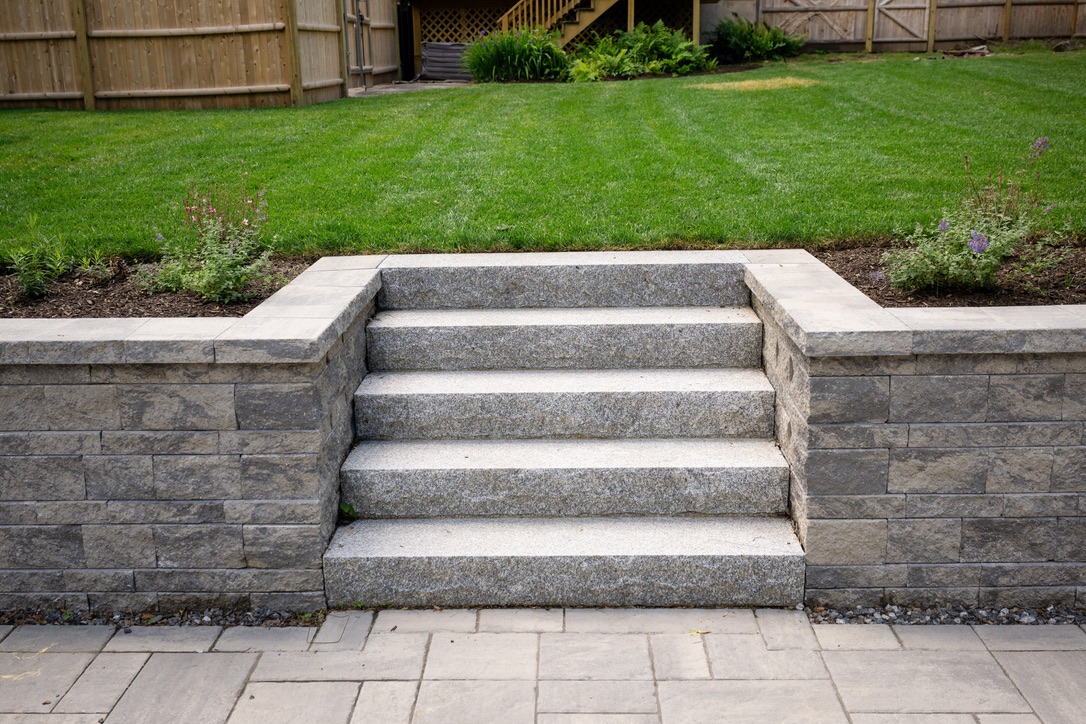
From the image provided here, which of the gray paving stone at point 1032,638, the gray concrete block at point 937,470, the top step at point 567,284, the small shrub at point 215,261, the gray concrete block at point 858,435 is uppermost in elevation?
the small shrub at point 215,261

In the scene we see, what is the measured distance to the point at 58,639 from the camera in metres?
3.25

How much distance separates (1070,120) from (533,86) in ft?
21.3

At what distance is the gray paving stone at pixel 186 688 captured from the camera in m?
2.81

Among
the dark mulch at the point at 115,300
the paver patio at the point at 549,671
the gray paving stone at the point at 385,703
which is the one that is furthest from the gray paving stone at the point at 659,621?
the dark mulch at the point at 115,300

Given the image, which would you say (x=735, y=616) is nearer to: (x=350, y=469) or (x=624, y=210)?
(x=350, y=469)

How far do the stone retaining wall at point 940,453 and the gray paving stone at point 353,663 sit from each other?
1406 millimetres

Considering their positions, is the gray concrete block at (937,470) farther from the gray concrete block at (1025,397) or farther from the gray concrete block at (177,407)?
the gray concrete block at (177,407)

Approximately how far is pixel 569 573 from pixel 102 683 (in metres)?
1.53

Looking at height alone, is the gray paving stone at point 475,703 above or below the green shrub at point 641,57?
below

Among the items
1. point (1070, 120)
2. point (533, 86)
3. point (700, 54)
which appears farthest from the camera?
point (700, 54)

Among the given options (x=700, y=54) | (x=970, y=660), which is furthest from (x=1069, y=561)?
(x=700, y=54)

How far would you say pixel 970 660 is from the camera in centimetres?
303

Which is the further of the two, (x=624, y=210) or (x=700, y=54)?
(x=700, y=54)

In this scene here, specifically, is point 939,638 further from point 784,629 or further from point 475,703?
point 475,703
